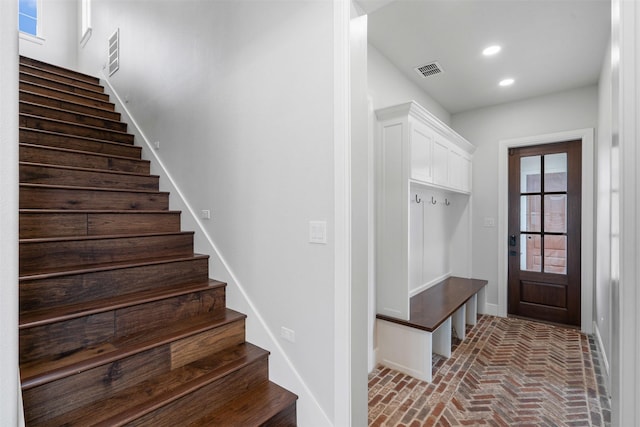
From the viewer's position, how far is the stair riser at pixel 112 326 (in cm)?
143

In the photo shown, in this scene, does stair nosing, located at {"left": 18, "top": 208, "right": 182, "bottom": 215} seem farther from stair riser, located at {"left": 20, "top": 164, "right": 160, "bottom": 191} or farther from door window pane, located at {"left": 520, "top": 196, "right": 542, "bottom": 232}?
door window pane, located at {"left": 520, "top": 196, "right": 542, "bottom": 232}

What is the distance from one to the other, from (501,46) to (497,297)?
3.17 m

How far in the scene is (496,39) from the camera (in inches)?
109

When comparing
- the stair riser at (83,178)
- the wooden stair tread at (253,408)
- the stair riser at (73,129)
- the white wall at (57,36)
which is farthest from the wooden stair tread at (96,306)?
the white wall at (57,36)

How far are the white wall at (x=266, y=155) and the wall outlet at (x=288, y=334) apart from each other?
35 millimetres

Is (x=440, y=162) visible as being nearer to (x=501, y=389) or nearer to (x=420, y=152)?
(x=420, y=152)

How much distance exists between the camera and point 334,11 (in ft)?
5.11

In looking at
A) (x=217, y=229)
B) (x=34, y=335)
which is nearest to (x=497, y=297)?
(x=217, y=229)

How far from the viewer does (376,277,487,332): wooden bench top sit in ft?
8.61

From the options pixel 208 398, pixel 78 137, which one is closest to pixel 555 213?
pixel 208 398

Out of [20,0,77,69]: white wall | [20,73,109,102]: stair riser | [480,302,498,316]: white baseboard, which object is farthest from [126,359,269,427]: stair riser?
[20,0,77,69]: white wall

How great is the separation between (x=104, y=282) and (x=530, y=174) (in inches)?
190

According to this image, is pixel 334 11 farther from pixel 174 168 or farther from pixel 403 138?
pixel 174 168

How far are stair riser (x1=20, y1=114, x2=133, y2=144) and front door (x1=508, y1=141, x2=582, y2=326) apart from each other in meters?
5.02
